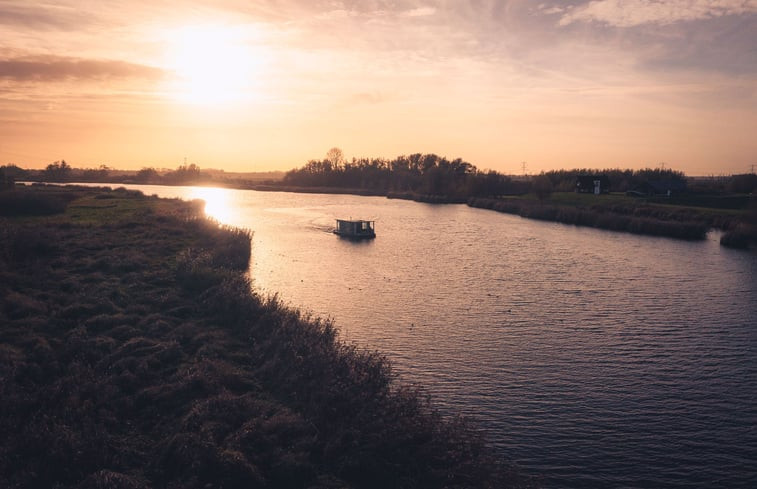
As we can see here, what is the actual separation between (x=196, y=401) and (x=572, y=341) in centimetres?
2069

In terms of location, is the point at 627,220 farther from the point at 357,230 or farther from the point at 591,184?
the point at 591,184

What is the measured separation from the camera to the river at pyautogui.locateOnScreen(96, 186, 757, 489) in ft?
61.8

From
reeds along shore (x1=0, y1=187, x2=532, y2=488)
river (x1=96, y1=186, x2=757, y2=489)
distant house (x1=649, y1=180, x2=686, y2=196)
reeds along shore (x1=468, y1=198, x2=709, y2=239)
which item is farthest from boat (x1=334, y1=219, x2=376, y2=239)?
distant house (x1=649, y1=180, x2=686, y2=196)

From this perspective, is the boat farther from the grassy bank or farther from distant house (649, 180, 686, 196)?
distant house (649, 180, 686, 196)

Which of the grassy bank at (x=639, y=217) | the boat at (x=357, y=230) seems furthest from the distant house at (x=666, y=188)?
the boat at (x=357, y=230)

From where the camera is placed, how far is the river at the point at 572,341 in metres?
18.8

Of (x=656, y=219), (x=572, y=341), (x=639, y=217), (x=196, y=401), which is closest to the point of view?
(x=196, y=401)

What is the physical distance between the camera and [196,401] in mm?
18547

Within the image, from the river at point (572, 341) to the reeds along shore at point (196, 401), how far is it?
3612 mm

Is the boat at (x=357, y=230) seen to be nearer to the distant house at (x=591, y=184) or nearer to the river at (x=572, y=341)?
the river at (x=572, y=341)

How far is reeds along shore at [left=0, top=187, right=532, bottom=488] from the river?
142 inches

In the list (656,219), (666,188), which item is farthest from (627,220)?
(666,188)

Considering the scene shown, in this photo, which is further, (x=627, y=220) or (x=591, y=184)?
(x=591, y=184)

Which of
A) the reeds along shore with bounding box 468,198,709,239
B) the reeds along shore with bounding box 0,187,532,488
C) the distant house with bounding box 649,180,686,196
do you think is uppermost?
the distant house with bounding box 649,180,686,196
